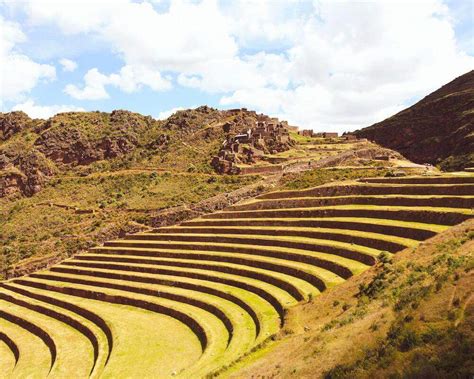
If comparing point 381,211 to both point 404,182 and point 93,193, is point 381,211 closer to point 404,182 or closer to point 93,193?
point 404,182

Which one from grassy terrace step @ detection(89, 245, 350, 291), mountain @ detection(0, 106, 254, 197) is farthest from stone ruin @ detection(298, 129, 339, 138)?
grassy terrace step @ detection(89, 245, 350, 291)

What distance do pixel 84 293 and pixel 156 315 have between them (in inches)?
267

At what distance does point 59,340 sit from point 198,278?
280 inches

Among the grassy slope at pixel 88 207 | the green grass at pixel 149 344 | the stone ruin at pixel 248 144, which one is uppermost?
the stone ruin at pixel 248 144

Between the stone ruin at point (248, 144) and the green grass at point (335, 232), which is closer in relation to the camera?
the green grass at point (335, 232)

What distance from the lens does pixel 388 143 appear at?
71.1m

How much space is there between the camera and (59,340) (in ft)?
A: 65.5

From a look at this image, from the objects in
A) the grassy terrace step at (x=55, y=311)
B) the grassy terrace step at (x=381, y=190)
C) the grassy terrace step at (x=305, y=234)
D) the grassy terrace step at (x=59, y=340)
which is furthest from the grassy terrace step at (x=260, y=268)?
the grassy terrace step at (x=381, y=190)

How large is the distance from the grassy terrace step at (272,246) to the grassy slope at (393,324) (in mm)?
2339

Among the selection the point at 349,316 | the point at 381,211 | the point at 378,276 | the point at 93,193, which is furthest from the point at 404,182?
the point at 93,193

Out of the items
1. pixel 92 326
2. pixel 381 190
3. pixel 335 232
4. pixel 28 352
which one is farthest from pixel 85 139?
pixel 335 232

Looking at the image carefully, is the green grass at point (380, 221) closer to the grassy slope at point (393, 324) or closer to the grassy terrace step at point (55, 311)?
the grassy slope at point (393, 324)

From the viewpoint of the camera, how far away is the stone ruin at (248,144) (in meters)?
45.4

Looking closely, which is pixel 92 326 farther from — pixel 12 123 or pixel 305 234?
pixel 12 123
